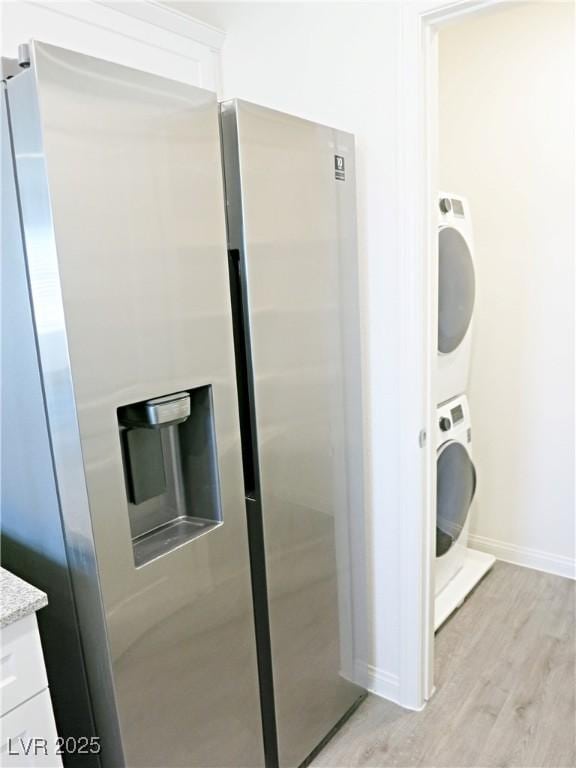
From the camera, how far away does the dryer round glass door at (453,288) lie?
2.18m

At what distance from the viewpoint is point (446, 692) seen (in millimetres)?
1995

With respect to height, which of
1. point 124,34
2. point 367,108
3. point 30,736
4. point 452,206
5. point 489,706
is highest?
point 124,34

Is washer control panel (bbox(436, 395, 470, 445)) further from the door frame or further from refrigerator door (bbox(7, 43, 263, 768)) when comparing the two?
refrigerator door (bbox(7, 43, 263, 768))

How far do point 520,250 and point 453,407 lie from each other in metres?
0.81

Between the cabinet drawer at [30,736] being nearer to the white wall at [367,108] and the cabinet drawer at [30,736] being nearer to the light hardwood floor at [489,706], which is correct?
the light hardwood floor at [489,706]

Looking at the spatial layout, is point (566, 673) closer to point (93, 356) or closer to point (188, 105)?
point (93, 356)

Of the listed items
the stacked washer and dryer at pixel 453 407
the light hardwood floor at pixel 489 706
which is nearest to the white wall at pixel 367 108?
the light hardwood floor at pixel 489 706

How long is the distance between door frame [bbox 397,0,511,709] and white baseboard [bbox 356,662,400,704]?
3 centimetres

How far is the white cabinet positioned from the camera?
1052 mm

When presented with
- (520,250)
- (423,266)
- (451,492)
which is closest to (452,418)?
(451,492)

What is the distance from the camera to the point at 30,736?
1103 mm

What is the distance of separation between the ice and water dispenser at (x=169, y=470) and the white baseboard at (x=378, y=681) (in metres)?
0.97

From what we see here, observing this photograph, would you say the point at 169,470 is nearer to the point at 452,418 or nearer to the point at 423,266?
the point at 423,266

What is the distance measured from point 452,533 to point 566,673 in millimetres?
666
